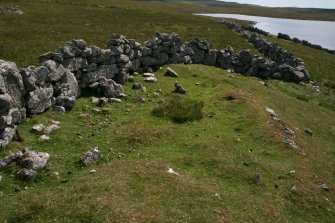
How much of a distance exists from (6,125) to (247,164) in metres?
11.7

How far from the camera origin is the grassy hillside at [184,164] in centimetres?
1535

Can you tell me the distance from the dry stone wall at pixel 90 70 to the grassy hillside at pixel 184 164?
0.97m

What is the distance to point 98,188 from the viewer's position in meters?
16.1

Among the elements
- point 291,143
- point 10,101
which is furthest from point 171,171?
point 291,143

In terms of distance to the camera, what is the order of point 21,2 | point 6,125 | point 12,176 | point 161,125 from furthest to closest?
point 21,2
point 161,125
point 6,125
point 12,176

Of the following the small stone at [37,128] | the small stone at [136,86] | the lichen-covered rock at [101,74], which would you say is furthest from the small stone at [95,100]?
the small stone at [37,128]

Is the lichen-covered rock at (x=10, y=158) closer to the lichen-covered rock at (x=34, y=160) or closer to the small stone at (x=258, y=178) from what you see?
the lichen-covered rock at (x=34, y=160)

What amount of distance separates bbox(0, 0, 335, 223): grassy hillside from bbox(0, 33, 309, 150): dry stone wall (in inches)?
38.1

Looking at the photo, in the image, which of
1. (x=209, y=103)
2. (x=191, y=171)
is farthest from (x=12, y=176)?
(x=209, y=103)

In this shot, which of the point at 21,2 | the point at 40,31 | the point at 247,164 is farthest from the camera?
the point at 21,2

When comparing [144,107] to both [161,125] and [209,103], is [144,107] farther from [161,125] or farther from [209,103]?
[209,103]

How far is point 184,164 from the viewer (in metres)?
19.4

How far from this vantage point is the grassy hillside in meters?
15.4

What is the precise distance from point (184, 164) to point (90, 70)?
39.2 feet
